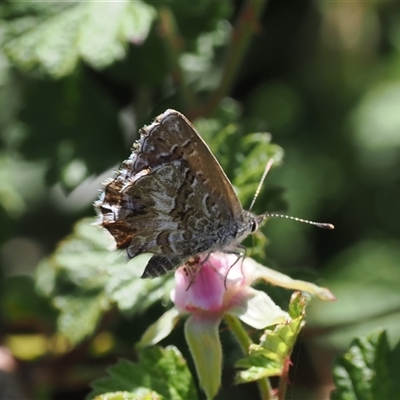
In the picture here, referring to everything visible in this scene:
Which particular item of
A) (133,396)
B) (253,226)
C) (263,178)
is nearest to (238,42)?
(263,178)

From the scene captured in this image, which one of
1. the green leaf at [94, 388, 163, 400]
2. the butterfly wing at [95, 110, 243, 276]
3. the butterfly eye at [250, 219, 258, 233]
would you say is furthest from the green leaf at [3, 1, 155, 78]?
the green leaf at [94, 388, 163, 400]

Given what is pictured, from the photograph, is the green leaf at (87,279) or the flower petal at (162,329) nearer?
the flower petal at (162,329)

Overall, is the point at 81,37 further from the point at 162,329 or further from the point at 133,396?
the point at 133,396

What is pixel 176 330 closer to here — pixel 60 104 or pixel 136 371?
pixel 136 371

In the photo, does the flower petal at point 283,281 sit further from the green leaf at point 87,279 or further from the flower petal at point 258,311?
the green leaf at point 87,279

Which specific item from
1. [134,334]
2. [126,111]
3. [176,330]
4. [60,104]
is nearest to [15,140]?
[60,104]

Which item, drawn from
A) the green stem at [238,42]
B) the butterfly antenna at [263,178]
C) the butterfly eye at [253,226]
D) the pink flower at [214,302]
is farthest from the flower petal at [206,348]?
the green stem at [238,42]

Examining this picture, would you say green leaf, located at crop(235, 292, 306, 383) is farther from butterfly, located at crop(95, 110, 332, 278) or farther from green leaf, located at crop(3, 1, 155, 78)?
green leaf, located at crop(3, 1, 155, 78)
